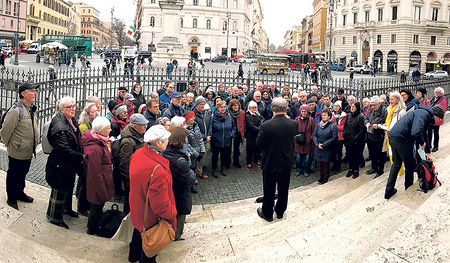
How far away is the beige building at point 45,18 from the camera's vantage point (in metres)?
69.0

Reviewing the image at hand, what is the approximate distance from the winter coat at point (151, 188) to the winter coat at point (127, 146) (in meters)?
1.33

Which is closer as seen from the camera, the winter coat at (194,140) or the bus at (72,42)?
the winter coat at (194,140)

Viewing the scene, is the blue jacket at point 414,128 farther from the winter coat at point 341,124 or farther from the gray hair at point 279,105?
the winter coat at point 341,124

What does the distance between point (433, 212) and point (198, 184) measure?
14.6ft

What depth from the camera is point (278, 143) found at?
5066 millimetres

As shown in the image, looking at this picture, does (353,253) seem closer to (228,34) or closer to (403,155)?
(403,155)

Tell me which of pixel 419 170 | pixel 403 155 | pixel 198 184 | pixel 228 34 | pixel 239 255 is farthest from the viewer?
pixel 228 34

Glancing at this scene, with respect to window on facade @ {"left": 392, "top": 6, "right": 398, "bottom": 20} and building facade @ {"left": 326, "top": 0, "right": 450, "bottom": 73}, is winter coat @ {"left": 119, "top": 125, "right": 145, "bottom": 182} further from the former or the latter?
window on facade @ {"left": 392, "top": 6, "right": 398, "bottom": 20}

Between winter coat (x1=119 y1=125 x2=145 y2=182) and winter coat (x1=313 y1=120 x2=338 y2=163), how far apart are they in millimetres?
3846

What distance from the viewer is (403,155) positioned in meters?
5.32

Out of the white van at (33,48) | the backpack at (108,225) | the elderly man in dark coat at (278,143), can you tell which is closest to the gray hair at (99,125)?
the backpack at (108,225)

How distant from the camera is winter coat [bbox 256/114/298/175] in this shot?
505 cm

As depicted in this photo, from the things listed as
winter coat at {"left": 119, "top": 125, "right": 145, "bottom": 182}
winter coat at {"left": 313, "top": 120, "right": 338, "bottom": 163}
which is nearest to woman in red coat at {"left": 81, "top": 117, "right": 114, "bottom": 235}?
winter coat at {"left": 119, "top": 125, "right": 145, "bottom": 182}

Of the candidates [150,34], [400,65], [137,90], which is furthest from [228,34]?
[137,90]
